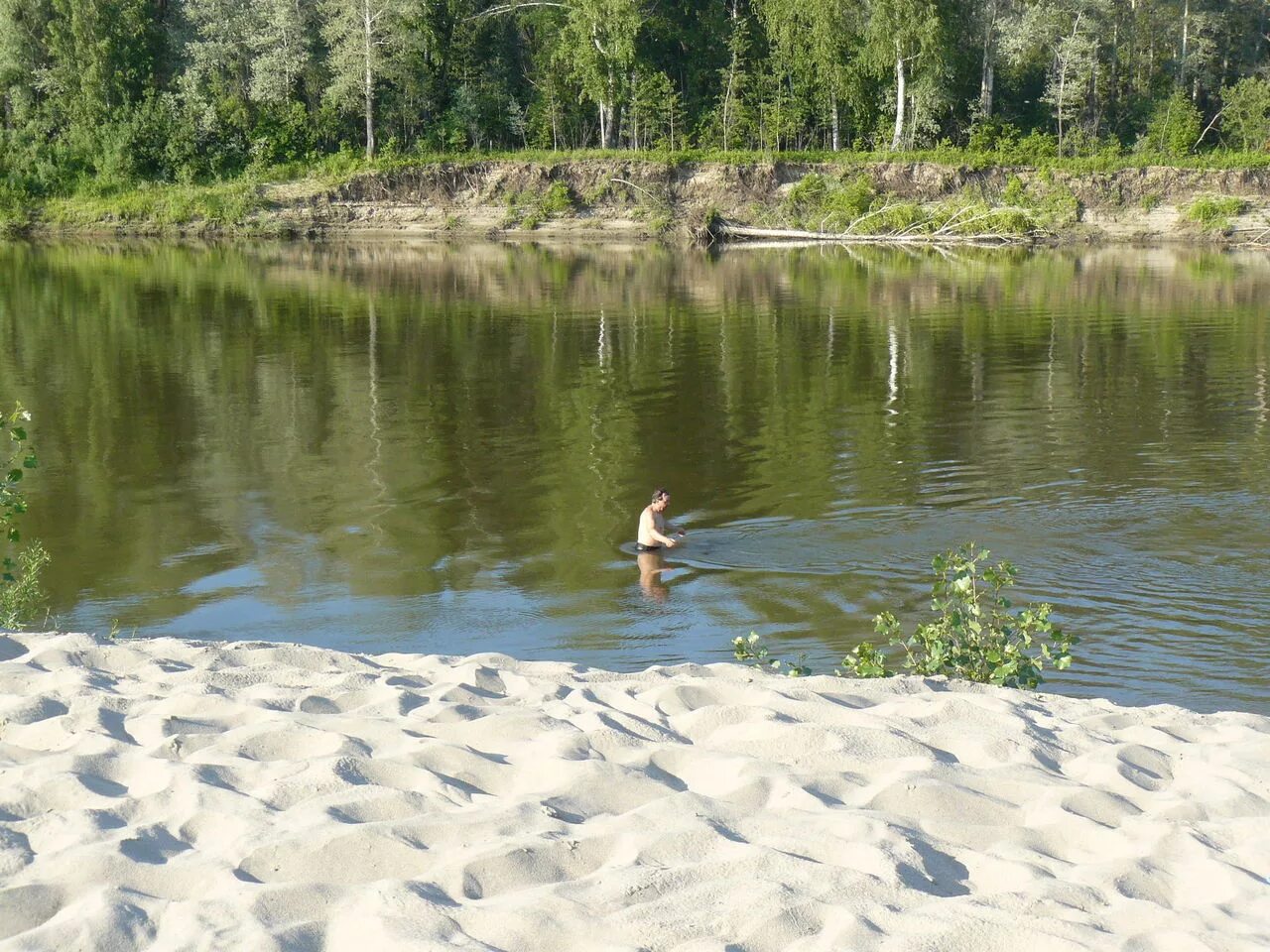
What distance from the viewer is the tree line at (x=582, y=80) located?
63.7 m

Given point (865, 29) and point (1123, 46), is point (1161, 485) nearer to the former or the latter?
point (865, 29)

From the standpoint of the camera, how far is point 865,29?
6259cm

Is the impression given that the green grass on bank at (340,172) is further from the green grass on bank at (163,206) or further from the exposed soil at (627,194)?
the exposed soil at (627,194)

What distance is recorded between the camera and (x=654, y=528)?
14.1 m

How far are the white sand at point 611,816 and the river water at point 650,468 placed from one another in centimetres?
364

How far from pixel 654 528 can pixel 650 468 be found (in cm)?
417

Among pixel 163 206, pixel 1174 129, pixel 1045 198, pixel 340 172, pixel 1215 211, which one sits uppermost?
pixel 1174 129

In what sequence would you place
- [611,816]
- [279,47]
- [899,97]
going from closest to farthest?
[611,816], [899,97], [279,47]

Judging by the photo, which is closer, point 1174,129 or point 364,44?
point 1174,129

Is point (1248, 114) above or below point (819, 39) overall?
below

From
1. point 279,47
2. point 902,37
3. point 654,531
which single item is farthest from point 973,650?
point 279,47

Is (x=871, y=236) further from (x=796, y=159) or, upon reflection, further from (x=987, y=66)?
(x=987, y=66)

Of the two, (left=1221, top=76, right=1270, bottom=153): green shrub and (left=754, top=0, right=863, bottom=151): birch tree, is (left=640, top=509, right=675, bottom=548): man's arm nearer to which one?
(left=754, top=0, right=863, bottom=151): birch tree


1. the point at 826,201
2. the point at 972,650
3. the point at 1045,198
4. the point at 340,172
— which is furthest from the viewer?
the point at 340,172
